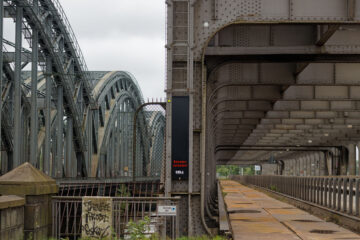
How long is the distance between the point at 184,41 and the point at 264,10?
2749mm

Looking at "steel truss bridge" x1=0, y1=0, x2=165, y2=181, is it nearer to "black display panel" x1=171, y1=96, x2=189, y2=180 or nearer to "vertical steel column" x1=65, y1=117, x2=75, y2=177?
"vertical steel column" x1=65, y1=117, x2=75, y2=177

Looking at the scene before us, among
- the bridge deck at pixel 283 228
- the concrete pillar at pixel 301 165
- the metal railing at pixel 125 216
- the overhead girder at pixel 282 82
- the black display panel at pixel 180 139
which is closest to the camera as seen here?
the metal railing at pixel 125 216

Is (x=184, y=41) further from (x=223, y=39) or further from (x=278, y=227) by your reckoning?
(x=278, y=227)

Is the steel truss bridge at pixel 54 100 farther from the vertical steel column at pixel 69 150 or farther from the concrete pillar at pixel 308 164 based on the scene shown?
the concrete pillar at pixel 308 164

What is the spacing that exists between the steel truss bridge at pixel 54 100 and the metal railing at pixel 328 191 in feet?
29.6

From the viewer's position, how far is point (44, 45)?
44375 mm

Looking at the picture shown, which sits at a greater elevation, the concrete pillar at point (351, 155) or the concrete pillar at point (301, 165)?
the concrete pillar at point (351, 155)

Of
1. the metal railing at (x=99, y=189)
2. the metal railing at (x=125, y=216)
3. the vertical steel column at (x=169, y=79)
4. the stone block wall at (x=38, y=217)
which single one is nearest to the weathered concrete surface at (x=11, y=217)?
the stone block wall at (x=38, y=217)

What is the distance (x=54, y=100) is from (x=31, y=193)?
41911 millimetres

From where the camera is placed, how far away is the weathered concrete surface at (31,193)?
1118cm

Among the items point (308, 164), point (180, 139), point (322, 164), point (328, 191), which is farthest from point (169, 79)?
point (308, 164)

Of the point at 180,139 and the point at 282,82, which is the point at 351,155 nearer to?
the point at 282,82

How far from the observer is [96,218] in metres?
11.7

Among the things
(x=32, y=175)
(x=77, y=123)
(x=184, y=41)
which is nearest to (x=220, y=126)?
(x=77, y=123)
